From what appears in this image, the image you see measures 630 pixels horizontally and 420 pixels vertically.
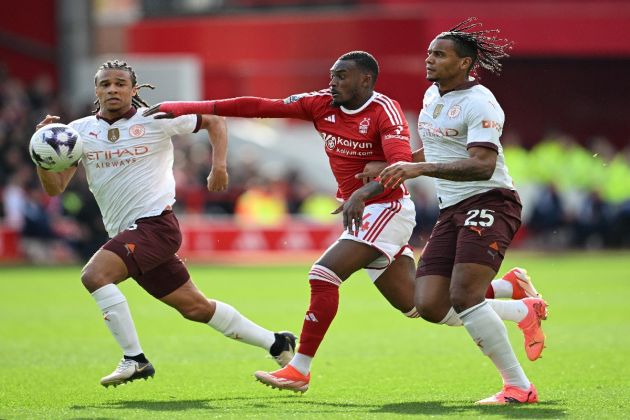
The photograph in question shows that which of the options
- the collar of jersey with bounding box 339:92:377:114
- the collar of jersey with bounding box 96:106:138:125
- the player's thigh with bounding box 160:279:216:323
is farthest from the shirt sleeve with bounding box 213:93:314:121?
the player's thigh with bounding box 160:279:216:323

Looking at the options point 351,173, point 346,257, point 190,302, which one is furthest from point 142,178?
point 346,257

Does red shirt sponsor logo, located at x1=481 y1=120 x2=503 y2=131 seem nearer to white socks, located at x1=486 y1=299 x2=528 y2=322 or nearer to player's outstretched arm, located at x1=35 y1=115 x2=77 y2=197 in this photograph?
white socks, located at x1=486 y1=299 x2=528 y2=322

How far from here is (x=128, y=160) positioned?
987 cm

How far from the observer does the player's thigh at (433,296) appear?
29.6ft

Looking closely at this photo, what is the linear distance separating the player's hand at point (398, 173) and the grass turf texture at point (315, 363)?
1.51 m


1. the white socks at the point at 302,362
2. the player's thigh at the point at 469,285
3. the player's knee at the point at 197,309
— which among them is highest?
the player's thigh at the point at 469,285

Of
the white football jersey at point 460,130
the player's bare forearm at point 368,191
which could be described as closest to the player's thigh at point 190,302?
the player's bare forearm at point 368,191

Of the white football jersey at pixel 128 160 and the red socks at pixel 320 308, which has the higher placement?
the white football jersey at pixel 128 160

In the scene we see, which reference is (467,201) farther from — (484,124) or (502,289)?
(502,289)

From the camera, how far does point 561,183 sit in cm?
3155

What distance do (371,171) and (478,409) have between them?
1917mm

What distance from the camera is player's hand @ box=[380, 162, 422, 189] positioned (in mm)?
8320

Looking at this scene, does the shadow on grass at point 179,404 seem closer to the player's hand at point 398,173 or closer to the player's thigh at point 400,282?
the player's thigh at point 400,282

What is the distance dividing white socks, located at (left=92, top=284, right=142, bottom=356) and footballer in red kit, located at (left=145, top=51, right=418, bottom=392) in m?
1.00
